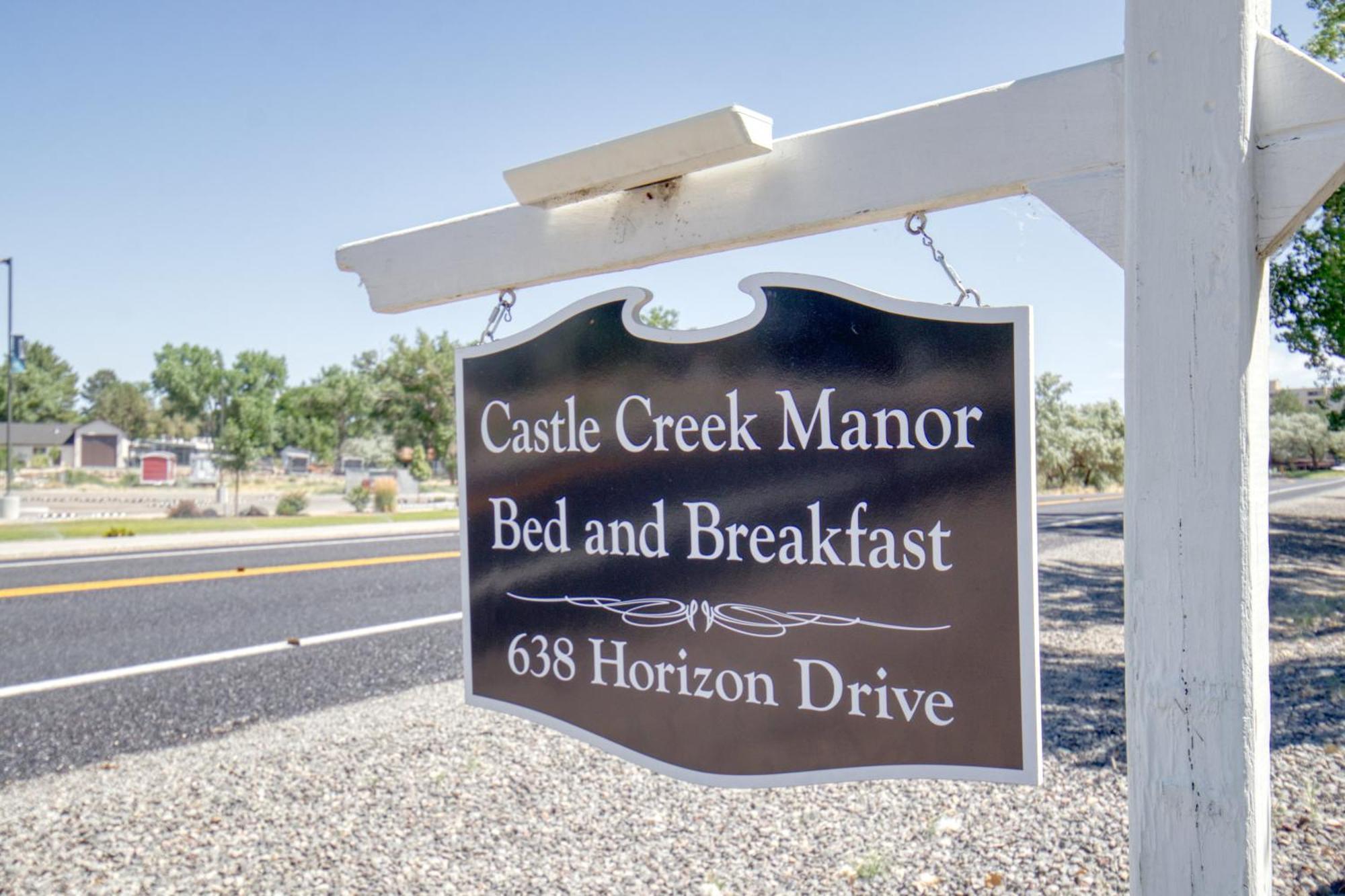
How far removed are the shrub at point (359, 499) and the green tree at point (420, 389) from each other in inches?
320

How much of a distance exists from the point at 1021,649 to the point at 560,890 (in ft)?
6.68

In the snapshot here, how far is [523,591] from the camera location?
182cm

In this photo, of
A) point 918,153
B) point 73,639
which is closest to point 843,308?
point 918,153

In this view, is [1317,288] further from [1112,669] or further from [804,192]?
[804,192]

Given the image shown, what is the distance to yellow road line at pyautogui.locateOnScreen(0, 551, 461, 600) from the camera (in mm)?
9672

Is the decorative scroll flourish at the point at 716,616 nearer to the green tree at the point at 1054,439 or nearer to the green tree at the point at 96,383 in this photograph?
the green tree at the point at 1054,439

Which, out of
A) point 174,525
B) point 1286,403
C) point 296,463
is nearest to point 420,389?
point 174,525

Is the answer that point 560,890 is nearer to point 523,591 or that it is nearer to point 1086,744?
point 523,591

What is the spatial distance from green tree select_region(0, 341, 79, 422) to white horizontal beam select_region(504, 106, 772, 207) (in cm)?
8237

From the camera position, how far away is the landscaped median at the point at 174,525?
54.2 feet

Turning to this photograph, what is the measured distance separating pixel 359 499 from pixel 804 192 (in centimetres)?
2586

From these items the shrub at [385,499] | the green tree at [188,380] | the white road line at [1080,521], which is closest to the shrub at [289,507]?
the shrub at [385,499]

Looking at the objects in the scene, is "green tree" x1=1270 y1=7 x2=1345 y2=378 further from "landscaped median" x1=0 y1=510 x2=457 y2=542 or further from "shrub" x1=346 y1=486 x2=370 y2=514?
"shrub" x1=346 y1=486 x2=370 y2=514

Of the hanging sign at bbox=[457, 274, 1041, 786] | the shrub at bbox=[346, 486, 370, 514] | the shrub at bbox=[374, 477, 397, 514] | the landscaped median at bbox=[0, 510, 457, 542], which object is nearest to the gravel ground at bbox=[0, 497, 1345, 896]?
the hanging sign at bbox=[457, 274, 1041, 786]
